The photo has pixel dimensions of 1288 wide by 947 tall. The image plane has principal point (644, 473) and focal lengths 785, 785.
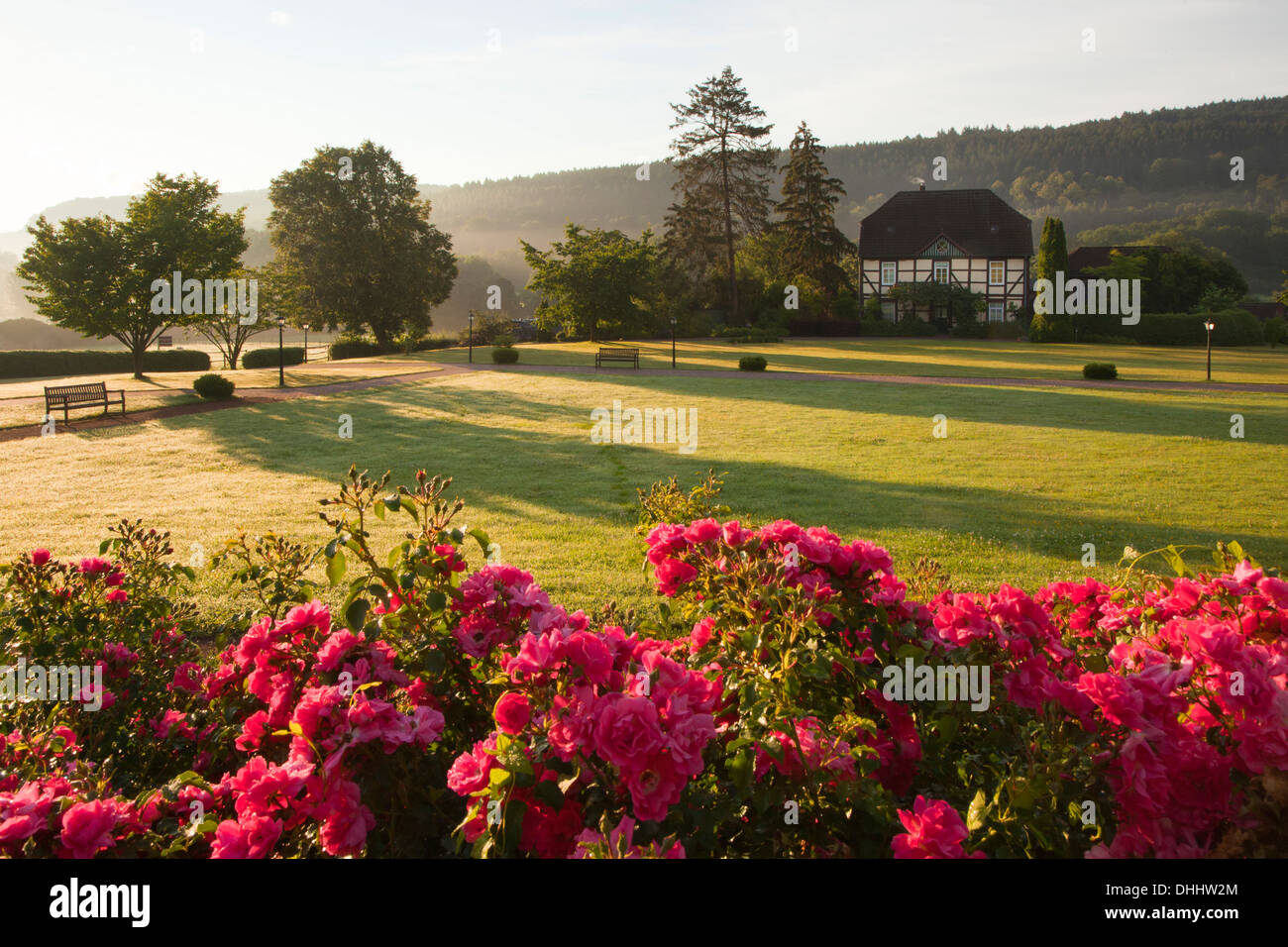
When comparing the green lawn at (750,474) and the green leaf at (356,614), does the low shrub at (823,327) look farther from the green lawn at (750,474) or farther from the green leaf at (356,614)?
the green leaf at (356,614)

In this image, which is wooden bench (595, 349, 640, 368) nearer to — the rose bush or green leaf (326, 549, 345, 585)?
the rose bush

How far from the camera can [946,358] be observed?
36594 mm

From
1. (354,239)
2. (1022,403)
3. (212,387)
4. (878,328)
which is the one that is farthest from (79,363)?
(878,328)

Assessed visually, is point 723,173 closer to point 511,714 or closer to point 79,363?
point 79,363

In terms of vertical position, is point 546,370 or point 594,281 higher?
point 594,281

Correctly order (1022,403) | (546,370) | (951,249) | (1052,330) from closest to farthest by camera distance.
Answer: (1022,403) < (546,370) < (1052,330) < (951,249)

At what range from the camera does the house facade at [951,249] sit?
60500 mm

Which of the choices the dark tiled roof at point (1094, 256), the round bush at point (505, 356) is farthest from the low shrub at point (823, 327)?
the round bush at point (505, 356)

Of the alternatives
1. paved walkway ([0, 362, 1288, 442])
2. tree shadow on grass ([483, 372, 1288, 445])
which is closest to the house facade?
paved walkway ([0, 362, 1288, 442])

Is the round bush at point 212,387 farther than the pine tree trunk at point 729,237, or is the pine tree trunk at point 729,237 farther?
the pine tree trunk at point 729,237

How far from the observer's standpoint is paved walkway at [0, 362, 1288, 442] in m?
19.5

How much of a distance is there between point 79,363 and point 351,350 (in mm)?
14039

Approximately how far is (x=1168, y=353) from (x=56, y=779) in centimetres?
4657

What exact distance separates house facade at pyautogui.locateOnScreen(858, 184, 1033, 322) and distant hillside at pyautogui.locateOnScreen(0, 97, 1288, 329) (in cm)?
3953
